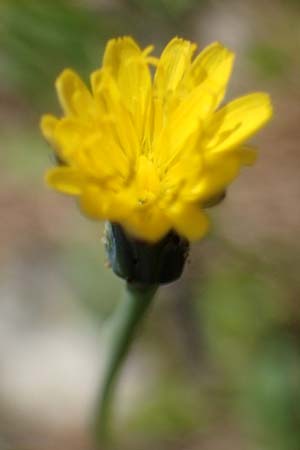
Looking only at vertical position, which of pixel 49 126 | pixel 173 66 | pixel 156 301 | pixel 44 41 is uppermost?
pixel 44 41

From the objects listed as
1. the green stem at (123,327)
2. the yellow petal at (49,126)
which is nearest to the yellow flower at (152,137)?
the yellow petal at (49,126)

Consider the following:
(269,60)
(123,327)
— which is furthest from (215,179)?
(269,60)

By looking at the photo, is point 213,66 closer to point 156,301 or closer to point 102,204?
point 102,204

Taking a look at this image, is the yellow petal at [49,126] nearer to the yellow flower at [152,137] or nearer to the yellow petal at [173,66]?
the yellow flower at [152,137]

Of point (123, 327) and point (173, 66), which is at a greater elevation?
point (173, 66)

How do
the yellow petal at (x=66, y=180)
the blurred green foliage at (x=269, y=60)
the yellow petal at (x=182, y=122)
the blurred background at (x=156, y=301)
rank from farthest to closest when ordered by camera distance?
1. the blurred green foliage at (x=269, y=60)
2. the blurred background at (x=156, y=301)
3. the yellow petal at (x=182, y=122)
4. the yellow petal at (x=66, y=180)

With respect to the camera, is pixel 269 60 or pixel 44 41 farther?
pixel 269 60
